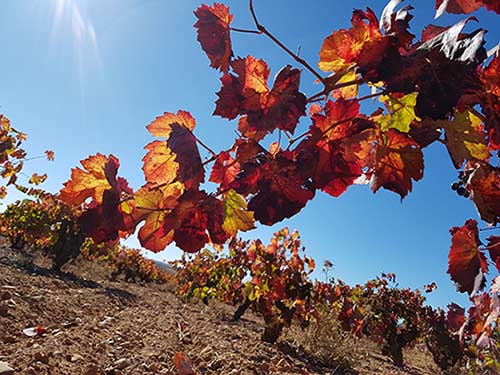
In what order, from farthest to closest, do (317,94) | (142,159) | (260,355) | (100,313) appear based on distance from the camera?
(100,313) → (260,355) → (142,159) → (317,94)

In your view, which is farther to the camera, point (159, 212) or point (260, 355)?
point (260, 355)

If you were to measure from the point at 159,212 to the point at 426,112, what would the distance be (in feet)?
1.76

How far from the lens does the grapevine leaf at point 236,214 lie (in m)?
0.84

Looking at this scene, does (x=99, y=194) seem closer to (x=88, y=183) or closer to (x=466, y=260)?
(x=88, y=183)

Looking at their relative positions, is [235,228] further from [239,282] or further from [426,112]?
[239,282]

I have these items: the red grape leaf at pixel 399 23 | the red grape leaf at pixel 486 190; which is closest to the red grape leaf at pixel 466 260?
the red grape leaf at pixel 486 190

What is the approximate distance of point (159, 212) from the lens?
0.77 m

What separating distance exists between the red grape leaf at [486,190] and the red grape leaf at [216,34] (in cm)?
58

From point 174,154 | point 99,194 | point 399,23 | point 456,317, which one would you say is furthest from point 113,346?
point 399,23

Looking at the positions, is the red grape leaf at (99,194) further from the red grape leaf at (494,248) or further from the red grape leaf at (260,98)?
the red grape leaf at (494,248)

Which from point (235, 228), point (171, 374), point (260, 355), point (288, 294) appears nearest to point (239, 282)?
point (288, 294)

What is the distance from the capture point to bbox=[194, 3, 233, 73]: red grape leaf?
813 mm

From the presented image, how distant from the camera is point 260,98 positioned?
0.71m

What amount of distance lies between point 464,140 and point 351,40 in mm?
290
